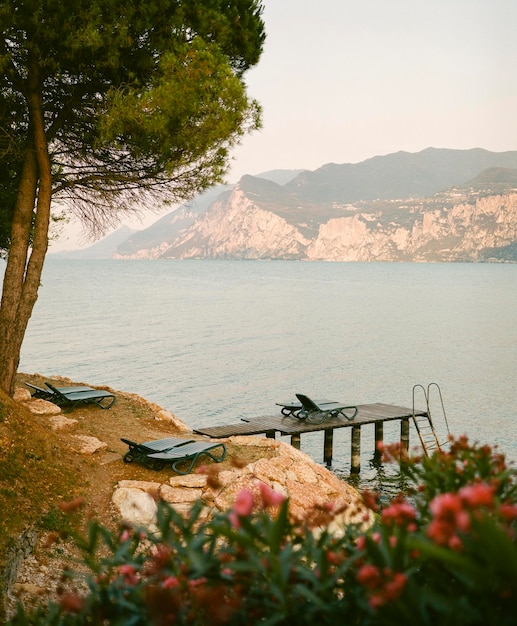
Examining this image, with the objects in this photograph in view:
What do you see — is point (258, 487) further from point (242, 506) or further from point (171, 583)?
point (242, 506)

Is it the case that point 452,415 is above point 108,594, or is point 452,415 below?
below

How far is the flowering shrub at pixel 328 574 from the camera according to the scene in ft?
5.27

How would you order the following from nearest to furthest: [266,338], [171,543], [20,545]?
1. [171,543]
2. [20,545]
3. [266,338]

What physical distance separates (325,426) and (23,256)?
8.26 metres

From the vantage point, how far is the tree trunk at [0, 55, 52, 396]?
9898 mm

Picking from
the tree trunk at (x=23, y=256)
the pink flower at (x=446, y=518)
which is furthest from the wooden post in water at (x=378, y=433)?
the pink flower at (x=446, y=518)

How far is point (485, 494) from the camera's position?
1.56 metres

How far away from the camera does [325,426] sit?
14.9 meters

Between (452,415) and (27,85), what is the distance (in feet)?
60.0

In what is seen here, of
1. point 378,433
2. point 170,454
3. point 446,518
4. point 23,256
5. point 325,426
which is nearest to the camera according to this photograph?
point 446,518

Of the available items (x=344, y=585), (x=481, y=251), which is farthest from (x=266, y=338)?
(x=481, y=251)

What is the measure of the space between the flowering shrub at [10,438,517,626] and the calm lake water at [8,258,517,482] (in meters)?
15.0

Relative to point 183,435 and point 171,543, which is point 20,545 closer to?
point 171,543

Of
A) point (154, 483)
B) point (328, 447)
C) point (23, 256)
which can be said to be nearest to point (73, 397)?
point (23, 256)
